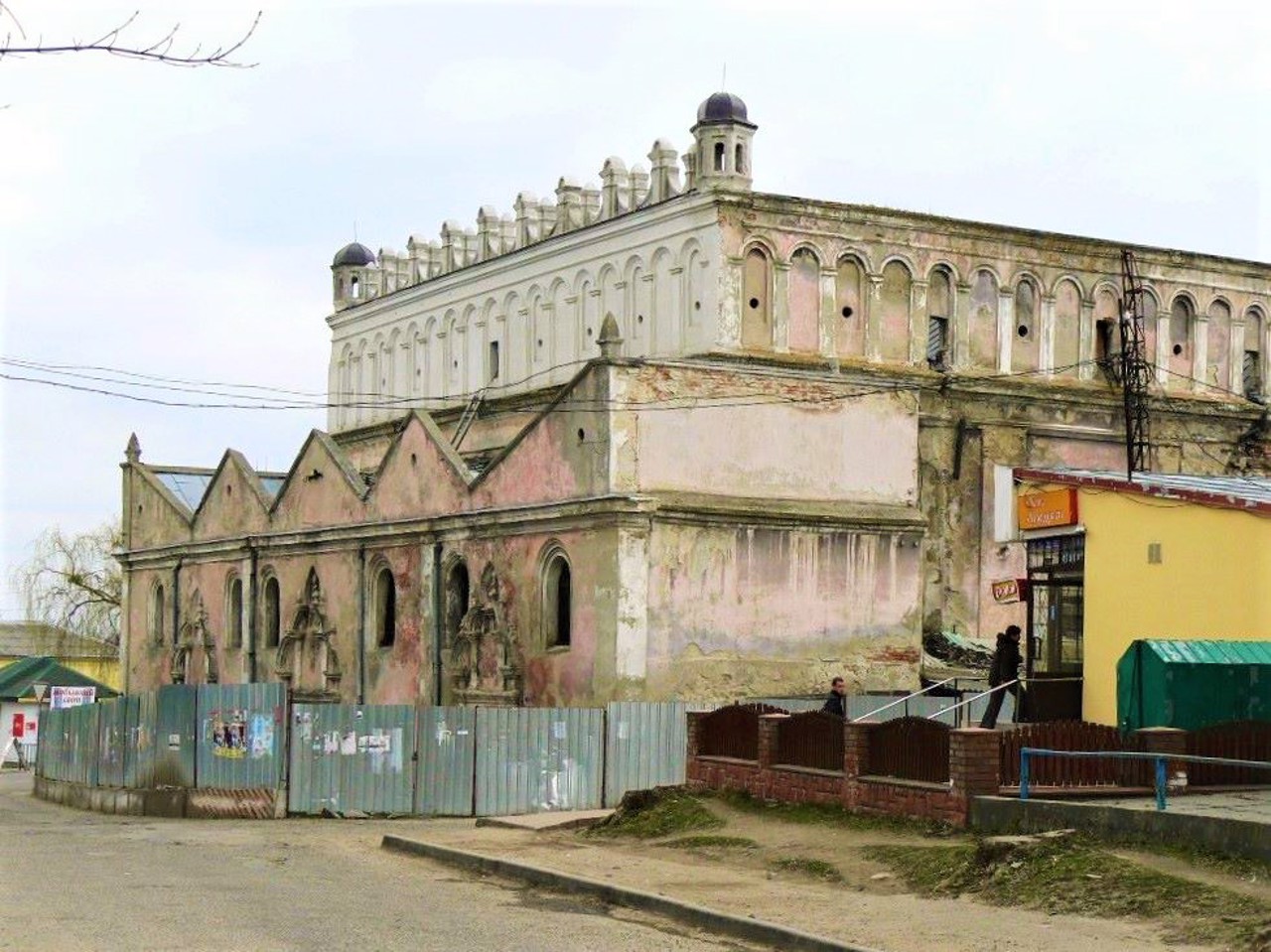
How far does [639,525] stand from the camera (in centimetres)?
3381

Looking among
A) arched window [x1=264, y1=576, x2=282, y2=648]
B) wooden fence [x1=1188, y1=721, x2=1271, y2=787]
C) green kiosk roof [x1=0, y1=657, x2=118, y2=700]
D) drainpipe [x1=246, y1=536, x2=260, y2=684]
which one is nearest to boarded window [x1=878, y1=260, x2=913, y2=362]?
arched window [x1=264, y1=576, x2=282, y2=648]

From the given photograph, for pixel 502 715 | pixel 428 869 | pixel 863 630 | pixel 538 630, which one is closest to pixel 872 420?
pixel 863 630

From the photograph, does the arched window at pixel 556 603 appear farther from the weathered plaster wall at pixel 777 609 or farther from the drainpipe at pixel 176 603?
the drainpipe at pixel 176 603

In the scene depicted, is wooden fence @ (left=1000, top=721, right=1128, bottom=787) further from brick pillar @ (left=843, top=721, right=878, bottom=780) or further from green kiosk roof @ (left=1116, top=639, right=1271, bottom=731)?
A: green kiosk roof @ (left=1116, top=639, right=1271, bottom=731)

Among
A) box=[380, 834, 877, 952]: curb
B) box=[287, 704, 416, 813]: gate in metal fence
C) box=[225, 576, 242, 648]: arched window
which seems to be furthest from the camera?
box=[225, 576, 242, 648]: arched window

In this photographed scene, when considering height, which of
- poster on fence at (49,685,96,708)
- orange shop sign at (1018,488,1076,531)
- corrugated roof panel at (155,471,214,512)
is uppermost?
corrugated roof panel at (155,471,214,512)

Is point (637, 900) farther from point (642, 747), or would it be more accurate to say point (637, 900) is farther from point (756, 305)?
point (756, 305)

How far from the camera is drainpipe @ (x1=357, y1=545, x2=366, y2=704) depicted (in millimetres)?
41344

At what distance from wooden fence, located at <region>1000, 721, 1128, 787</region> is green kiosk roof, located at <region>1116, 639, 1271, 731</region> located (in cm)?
243

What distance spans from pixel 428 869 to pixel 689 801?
13.0 ft

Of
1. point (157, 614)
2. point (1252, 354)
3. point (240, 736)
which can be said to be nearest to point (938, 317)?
point (1252, 354)

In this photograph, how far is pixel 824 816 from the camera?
22766 mm

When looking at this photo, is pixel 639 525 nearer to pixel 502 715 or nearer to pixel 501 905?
pixel 502 715

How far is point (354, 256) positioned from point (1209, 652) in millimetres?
43500
